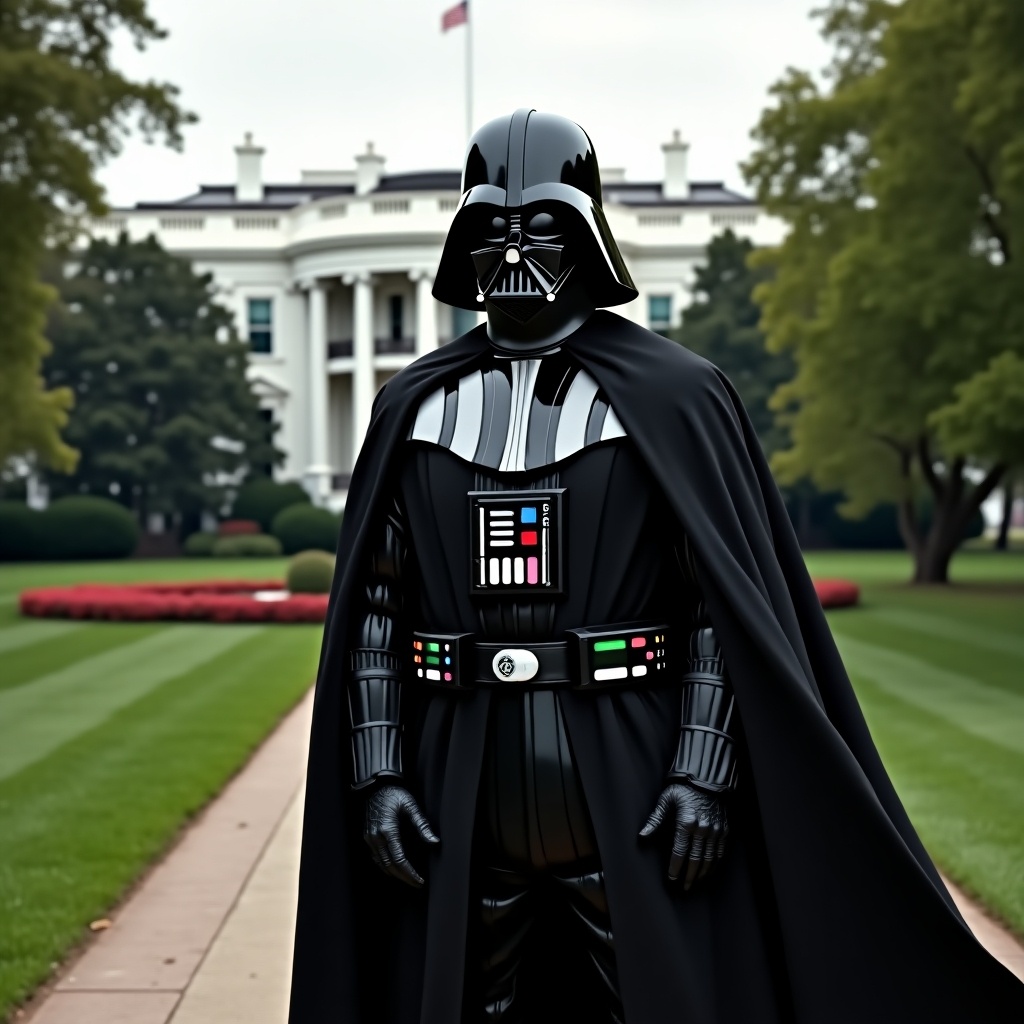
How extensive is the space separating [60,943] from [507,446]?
11.7ft

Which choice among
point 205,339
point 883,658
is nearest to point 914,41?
point 883,658

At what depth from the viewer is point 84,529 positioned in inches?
1540

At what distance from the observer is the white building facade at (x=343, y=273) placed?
50875mm

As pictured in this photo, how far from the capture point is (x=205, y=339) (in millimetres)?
41938

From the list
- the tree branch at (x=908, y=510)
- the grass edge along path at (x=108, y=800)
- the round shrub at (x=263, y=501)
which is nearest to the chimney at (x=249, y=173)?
the round shrub at (x=263, y=501)

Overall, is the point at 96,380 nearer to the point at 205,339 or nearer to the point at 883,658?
the point at 205,339

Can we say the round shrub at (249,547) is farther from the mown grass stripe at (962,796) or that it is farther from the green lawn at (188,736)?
the mown grass stripe at (962,796)

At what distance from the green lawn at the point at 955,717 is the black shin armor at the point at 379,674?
11.5 feet

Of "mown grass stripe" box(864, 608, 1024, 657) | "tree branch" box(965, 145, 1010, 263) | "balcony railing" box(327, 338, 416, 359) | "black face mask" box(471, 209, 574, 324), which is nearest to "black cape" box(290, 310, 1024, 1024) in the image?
"black face mask" box(471, 209, 574, 324)

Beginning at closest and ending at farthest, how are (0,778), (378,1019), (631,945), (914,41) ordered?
1. (631,945)
2. (378,1019)
3. (0,778)
4. (914,41)

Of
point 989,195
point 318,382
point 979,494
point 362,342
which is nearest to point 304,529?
point 362,342

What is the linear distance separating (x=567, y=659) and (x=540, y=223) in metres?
0.92

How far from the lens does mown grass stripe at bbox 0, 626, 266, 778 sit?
976cm

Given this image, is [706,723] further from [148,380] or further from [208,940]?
[148,380]
